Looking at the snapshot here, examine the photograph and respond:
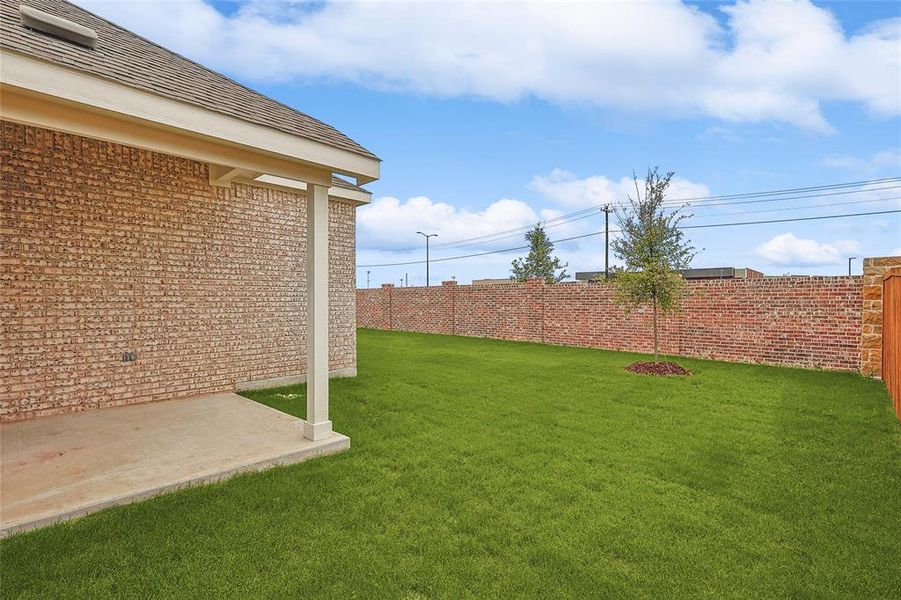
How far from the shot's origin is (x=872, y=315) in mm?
8289

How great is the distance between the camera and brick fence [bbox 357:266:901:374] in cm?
876

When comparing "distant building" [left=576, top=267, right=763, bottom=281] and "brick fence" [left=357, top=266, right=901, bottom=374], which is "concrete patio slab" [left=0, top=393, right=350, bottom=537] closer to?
"brick fence" [left=357, top=266, right=901, bottom=374]

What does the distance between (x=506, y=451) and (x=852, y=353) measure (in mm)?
8641

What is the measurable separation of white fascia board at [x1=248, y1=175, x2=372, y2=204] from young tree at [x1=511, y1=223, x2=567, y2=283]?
1014 inches

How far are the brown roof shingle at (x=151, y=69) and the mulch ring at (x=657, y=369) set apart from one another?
675 centimetres

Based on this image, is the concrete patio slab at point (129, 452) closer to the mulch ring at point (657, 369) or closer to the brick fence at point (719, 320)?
the mulch ring at point (657, 369)

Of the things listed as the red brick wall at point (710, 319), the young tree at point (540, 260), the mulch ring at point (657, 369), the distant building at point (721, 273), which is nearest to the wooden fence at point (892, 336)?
the red brick wall at point (710, 319)

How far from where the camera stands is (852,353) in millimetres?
8688

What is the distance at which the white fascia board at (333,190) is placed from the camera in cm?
682

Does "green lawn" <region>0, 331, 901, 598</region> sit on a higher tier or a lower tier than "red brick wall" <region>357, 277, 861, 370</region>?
lower

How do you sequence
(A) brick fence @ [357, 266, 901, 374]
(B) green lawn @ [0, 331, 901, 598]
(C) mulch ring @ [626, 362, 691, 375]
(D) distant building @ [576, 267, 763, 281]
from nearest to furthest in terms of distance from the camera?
(B) green lawn @ [0, 331, 901, 598] → (C) mulch ring @ [626, 362, 691, 375] → (A) brick fence @ [357, 266, 901, 374] → (D) distant building @ [576, 267, 763, 281]

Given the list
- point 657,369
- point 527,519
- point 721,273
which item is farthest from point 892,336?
point 721,273

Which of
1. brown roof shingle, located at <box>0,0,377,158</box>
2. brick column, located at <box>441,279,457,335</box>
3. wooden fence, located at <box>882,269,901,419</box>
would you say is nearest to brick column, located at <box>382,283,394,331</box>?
brick column, located at <box>441,279,457,335</box>

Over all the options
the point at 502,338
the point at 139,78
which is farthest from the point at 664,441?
the point at 502,338
